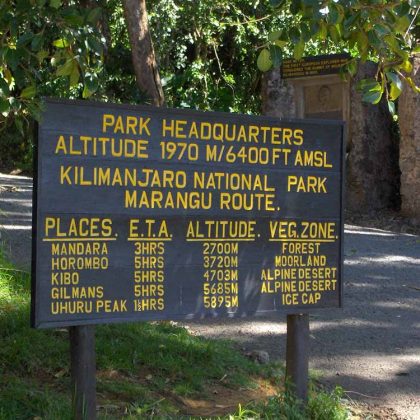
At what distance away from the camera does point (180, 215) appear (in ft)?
17.4

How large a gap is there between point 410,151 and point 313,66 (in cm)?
230

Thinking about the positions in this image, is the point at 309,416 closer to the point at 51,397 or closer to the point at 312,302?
the point at 312,302

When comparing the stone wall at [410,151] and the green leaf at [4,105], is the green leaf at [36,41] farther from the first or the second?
the stone wall at [410,151]

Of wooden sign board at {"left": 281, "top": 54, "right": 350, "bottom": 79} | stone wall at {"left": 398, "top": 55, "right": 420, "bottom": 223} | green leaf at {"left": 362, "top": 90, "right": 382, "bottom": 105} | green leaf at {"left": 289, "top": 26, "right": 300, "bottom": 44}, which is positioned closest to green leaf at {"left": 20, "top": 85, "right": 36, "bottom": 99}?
green leaf at {"left": 289, "top": 26, "right": 300, "bottom": 44}

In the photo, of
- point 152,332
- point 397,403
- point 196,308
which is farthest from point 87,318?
point 397,403

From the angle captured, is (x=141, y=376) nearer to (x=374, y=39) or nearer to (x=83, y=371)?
(x=83, y=371)

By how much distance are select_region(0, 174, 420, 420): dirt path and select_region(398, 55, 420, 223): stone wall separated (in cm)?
385

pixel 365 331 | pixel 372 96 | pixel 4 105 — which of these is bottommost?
pixel 365 331

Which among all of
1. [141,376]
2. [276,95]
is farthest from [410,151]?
[141,376]

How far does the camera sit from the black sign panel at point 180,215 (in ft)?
16.1

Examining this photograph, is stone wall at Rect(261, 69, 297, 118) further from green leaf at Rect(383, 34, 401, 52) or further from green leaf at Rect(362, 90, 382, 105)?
green leaf at Rect(362, 90, 382, 105)

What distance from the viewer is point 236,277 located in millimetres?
5520

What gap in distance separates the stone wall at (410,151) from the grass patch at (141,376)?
29.6ft

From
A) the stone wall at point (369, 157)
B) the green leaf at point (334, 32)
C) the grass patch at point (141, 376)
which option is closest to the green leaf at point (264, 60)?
the green leaf at point (334, 32)
